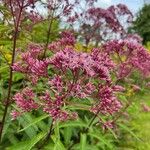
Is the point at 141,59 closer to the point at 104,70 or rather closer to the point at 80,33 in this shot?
the point at 104,70

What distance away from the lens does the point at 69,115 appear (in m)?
4.67

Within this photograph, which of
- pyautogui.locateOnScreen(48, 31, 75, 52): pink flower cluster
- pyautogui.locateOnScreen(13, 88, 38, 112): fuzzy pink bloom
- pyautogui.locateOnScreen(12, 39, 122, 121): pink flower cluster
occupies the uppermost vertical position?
pyautogui.locateOnScreen(48, 31, 75, 52): pink flower cluster

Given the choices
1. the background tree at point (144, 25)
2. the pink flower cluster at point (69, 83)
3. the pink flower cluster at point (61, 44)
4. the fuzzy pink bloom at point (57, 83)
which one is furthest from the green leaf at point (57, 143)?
the background tree at point (144, 25)

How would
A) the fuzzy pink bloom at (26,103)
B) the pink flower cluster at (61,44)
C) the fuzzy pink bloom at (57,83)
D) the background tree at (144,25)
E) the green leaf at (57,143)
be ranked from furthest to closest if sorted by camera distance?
the background tree at (144,25) → the pink flower cluster at (61,44) → the green leaf at (57,143) → the fuzzy pink bloom at (26,103) → the fuzzy pink bloom at (57,83)

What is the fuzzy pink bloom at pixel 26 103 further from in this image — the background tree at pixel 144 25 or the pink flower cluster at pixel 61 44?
the background tree at pixel 144 25

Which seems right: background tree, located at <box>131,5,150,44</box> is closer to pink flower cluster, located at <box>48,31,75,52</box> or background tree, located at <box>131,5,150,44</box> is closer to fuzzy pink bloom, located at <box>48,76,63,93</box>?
pink flower cluster, located at <box>48,31,75,52</box>

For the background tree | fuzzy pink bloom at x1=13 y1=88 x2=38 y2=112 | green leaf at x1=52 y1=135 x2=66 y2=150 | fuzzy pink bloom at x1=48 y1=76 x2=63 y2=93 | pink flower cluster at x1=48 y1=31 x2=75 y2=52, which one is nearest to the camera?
fuzzy pink bloom at x1=48 y1=76 x2=63 y2=93

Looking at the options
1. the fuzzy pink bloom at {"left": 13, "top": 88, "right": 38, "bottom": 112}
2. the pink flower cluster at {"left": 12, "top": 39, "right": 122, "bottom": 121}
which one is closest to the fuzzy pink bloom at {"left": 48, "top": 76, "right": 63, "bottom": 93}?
the pink flower cluster at {"left": 12, "top": 39, "right": 122, "bottom": 121}

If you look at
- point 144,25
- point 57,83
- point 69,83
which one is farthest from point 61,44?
point 144,25

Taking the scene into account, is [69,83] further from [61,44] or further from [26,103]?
[61,44]

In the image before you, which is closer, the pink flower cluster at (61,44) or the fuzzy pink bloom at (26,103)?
the fuzzy pink bloom at (26,103)

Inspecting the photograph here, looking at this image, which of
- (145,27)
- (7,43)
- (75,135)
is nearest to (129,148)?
(75,135)

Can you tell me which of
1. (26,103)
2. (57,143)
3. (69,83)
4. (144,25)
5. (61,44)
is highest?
(144,25)

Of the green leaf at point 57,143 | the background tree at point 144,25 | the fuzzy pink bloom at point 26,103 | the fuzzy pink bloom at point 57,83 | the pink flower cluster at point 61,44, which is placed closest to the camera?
the fuzzy pink bloom at point 57,83
